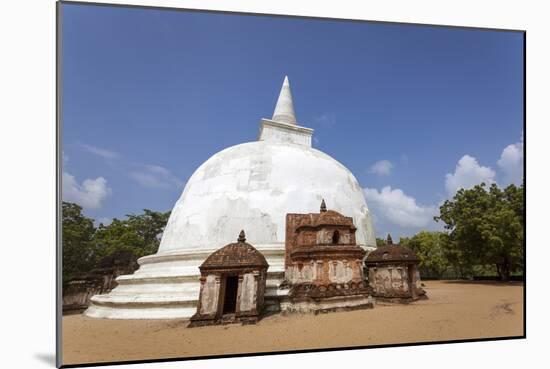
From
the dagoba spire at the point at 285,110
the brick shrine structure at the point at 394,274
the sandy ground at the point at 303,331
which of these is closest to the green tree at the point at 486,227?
the brick shrine structure at the point at 394,274

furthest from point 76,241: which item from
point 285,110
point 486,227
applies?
point 486,227

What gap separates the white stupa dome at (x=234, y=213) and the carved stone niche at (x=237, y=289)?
512 millimetres

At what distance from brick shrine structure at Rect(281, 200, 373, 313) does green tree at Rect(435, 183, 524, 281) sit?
84.0 inches

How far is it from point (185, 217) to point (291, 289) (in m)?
3.26

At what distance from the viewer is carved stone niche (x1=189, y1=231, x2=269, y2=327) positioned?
6.41 m

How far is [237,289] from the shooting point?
6762 millimetres

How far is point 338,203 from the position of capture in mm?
9305

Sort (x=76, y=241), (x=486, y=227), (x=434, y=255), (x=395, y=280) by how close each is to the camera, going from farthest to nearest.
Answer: (x=434, y=255) → (x=486, y=227) → (x=395, y=280) → (x=76, y=241)

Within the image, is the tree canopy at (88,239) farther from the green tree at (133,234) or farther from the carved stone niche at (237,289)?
the carved stone niche at (237,289)

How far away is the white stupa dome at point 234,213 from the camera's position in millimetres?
7363

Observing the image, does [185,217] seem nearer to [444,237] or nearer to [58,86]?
[58,86]

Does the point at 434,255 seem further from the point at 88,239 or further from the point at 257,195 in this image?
the point at 88,239

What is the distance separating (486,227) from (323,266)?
550 cm

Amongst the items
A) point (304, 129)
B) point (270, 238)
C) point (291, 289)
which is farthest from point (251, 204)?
point (304, 129)
